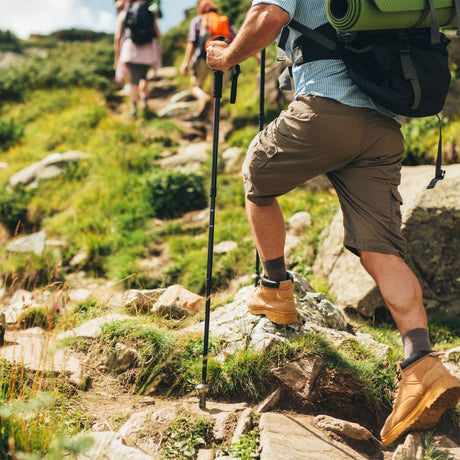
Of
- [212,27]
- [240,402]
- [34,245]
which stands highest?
[212,27]

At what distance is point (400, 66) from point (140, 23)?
346 inches

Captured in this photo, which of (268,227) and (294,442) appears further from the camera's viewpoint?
(268,227)

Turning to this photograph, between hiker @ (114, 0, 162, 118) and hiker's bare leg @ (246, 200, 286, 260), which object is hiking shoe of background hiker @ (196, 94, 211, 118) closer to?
hiker @ (114, 0, 162, 118)

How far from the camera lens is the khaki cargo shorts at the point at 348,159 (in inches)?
111

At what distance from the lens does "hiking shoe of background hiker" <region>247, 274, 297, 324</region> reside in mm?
3428

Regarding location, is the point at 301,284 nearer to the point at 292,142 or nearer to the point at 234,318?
the point at 234,318

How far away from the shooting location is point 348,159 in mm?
2898

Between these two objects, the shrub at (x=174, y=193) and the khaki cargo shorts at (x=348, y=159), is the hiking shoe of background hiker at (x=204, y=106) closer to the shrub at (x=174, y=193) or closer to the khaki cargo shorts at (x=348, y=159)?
the shrub at (x=174, y=193)

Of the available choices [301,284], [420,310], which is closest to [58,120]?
[301,284]

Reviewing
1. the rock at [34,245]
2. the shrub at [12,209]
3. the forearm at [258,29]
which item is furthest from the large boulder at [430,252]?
the shrub at [12,209]

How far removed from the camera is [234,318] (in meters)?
3.76

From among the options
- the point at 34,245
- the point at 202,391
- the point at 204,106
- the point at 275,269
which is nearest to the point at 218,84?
the point at 275,269

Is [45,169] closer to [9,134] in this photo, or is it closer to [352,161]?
[9,134]

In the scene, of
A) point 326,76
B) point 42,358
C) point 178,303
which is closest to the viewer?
point 326,76
